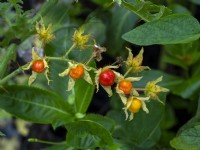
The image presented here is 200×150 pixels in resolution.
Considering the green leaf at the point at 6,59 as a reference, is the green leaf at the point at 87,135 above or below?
below

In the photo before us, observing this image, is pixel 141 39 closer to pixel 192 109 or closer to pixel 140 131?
pixel 140 131

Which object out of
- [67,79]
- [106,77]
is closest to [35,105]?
[67,79]

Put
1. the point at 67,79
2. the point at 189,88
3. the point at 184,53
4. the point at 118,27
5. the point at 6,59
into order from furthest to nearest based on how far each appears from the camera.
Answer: the point at 118,27
the point at 184,53
the point at 189,88
the point at 67,79
the point at 6,59

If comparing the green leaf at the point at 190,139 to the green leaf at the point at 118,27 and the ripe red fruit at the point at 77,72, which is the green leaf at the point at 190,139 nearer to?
the ripe red fruit at the point at 77,72

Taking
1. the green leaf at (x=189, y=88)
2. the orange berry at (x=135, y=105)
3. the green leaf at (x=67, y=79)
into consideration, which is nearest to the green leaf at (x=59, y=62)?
the green leaf at (x=67, y=79)

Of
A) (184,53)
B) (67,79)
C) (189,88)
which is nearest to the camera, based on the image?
(67,79)

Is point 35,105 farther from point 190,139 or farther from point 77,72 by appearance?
point 190,139

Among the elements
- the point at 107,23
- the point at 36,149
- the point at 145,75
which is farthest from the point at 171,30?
the point at 36,149
